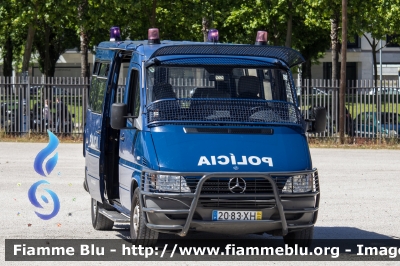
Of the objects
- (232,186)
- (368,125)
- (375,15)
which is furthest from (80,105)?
(232,186)

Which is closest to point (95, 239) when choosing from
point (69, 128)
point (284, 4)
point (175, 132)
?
point (175, 132)

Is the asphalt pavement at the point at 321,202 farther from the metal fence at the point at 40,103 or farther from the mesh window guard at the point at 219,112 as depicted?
the metal fence at the point at 40,103

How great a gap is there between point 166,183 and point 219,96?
1.55m

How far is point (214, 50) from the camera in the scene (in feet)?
36.8

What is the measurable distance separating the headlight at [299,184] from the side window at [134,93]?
2074 millimetres

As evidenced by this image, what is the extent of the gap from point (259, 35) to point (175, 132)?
222cm

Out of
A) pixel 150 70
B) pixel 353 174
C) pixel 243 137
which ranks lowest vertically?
pixel 353 174

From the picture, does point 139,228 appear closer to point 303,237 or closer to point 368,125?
point 303,237

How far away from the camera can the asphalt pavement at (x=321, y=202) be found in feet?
40.1

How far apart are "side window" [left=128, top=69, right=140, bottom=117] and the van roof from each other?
0.32 m

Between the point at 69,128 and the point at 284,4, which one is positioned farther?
the point at 284,4

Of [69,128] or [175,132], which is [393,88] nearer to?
[69,128]

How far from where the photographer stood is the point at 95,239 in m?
11.6

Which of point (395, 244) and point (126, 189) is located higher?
point (126, 189)
